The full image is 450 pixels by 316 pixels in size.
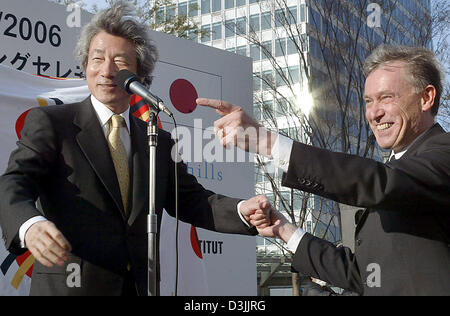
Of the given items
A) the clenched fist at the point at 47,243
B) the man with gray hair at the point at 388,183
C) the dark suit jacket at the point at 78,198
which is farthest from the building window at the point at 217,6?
the clenched fist at the point at 47,243

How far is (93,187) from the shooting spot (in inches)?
112

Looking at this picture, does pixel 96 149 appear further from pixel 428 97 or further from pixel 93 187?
pixel 428 97

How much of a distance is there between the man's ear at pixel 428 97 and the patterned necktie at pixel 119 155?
1.50 meters

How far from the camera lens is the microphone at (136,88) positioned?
9.09 feet

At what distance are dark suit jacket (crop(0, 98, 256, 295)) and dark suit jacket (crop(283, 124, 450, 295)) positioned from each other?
926 millimetres

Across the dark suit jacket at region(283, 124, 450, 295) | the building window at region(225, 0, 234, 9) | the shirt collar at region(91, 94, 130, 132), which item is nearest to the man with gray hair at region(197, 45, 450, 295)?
the dark suit jacket at region(283, 124, 450, 295)

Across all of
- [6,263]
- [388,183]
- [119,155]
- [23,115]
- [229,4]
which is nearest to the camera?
[388,183]

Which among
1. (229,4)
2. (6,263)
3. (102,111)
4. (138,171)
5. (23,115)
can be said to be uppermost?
(229,4)

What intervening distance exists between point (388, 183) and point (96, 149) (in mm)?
1406

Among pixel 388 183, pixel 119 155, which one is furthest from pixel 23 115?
pixel 388 183

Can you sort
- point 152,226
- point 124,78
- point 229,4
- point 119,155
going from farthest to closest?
1. point 229,4
2. point 119,155
3. point 124,78
4. point 152,226

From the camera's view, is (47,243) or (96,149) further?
(96,149)

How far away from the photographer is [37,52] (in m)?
5.64
